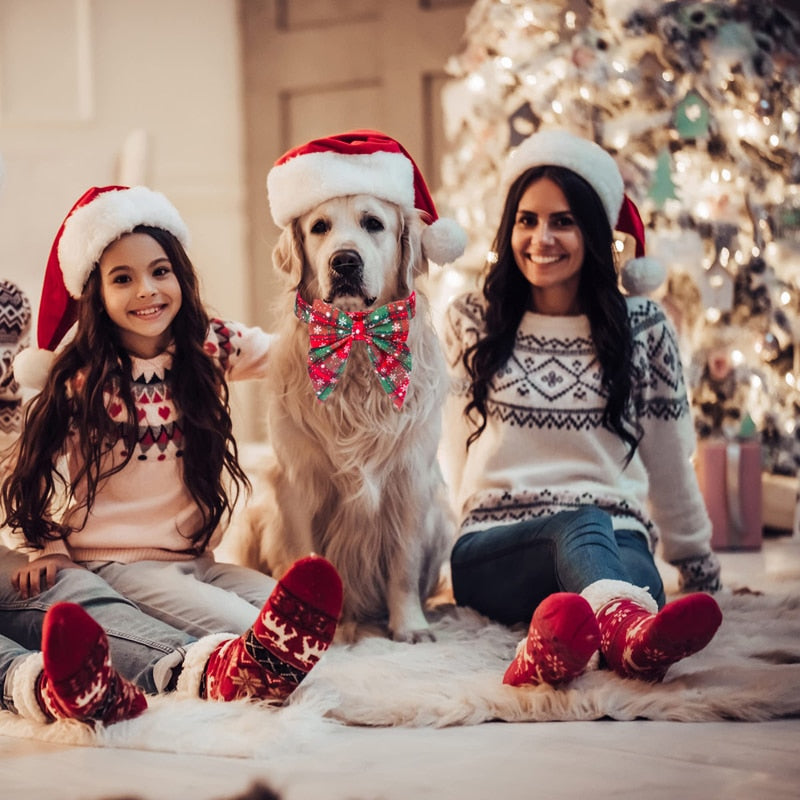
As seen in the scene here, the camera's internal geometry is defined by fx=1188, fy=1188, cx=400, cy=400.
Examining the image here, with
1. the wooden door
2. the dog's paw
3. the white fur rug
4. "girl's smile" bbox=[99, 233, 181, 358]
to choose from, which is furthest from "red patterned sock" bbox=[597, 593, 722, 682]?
the wooden door

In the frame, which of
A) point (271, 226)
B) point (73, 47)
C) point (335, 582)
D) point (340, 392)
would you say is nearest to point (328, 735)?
point (335, 582)

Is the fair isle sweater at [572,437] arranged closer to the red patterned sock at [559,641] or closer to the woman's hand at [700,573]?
the woman's hand at [700,573]

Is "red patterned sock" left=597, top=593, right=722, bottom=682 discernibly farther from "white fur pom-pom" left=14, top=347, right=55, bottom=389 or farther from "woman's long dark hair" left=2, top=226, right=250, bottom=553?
"white fur pom-pom" left=14, top=347, right=55, bottom=389

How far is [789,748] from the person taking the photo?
1.49 m

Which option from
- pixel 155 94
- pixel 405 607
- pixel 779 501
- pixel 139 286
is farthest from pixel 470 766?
pixel 155 94

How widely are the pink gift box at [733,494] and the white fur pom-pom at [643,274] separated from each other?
100 cm

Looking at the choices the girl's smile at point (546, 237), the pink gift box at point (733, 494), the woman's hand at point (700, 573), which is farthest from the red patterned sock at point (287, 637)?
the pink gift box at point (733, 494)

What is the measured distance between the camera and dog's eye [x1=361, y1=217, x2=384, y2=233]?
2139 millimetres

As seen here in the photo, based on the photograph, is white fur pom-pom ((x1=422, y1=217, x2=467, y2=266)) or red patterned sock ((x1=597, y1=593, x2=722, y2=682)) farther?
white fur pom-pom ((x1=422, y1=217, x2=467, y2=266))

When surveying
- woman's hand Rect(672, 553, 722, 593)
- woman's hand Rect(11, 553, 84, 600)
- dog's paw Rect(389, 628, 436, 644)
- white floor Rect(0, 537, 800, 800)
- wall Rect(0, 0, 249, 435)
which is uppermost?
wall Rect(0, 0, 249, 435)

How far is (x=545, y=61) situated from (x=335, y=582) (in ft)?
7.61

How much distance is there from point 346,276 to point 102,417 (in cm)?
48

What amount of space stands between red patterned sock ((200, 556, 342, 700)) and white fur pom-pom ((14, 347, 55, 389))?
65cm

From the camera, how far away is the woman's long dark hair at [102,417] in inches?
77.2
